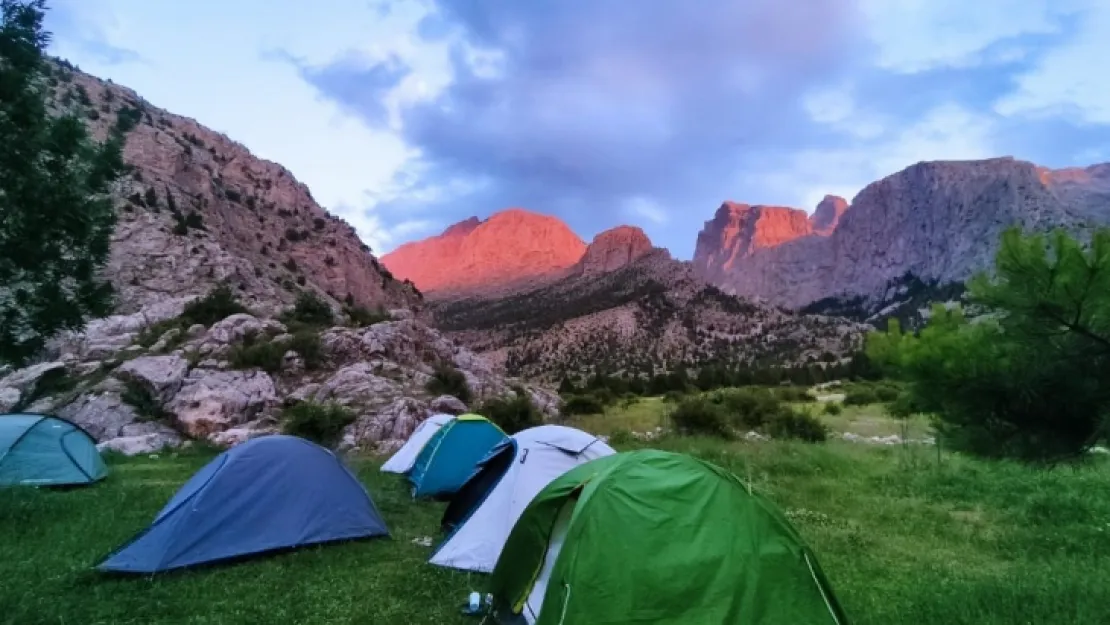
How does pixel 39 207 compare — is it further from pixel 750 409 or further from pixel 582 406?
pixel 582 406

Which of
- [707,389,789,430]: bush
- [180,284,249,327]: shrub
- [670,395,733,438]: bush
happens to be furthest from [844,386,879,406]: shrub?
[180,284,249,327]: shrub

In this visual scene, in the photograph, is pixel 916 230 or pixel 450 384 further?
pixel 916 230

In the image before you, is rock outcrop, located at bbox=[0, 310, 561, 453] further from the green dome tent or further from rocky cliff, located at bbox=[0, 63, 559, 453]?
the green dome tent

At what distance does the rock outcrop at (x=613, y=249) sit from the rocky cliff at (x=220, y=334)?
75.7 meters

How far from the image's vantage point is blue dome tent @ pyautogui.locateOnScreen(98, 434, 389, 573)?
9.15 meters

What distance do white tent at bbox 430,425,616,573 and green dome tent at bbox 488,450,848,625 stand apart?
2928mm

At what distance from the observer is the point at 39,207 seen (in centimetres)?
650

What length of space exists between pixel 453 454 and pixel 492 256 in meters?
164

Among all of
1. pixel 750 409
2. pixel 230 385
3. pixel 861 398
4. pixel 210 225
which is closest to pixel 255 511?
pixel 230 385

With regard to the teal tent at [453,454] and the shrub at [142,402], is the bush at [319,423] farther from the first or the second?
the teal tent at [453,454]

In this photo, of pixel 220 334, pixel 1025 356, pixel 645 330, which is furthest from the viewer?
pixel 645 330

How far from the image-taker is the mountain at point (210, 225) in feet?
128

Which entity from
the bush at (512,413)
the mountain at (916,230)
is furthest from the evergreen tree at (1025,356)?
the mountain at (916,230)

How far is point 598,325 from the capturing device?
265 ft
